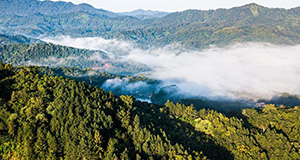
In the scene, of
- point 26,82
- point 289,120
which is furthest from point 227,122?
point 26,82

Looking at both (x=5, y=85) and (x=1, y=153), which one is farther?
(x=5, y=85)

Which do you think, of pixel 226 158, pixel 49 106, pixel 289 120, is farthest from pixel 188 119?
pixel 49 106

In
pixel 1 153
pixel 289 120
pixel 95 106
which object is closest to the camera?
pixel 1 153

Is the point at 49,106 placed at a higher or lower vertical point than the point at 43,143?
higher

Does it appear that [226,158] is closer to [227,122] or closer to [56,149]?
[227,122]

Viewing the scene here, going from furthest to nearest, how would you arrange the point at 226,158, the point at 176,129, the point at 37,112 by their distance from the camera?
the point at 176,129
the point at 226,158
the point at 37,112

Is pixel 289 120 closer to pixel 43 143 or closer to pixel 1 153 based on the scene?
pixel 43 143

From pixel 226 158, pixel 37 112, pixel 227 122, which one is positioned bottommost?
pixel 226 158
